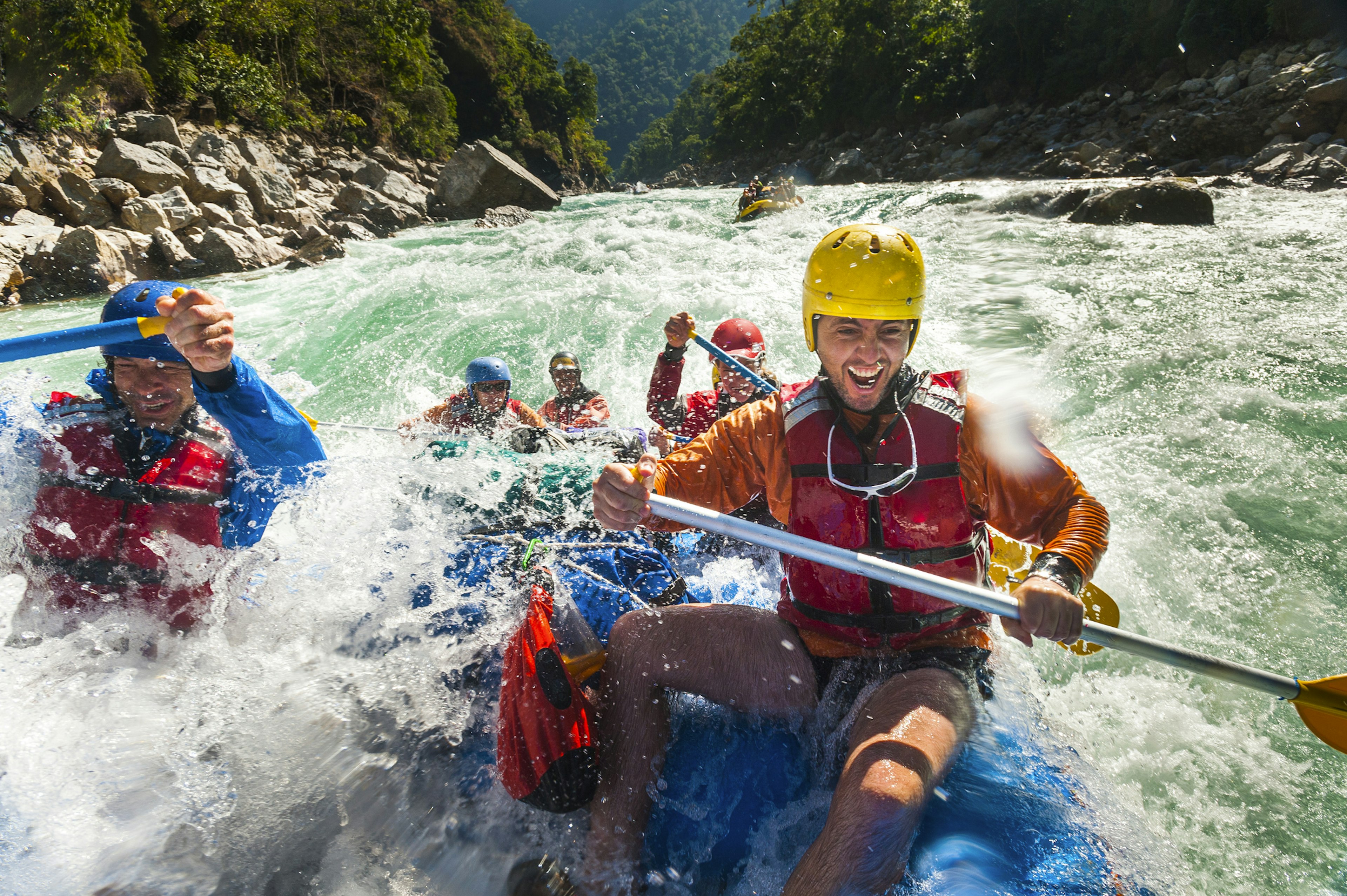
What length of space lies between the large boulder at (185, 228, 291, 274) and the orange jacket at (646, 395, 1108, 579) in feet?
40.1

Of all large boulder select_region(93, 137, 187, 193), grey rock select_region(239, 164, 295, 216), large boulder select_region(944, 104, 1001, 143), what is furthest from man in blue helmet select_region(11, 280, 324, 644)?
large boulder select_region(944, 104, 1001, 143)

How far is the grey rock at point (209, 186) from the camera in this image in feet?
40.8

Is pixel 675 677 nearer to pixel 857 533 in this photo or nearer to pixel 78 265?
pixel 857 533

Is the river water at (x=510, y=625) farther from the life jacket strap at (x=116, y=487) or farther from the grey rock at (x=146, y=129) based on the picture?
the grey rock at (x=146, y=129)

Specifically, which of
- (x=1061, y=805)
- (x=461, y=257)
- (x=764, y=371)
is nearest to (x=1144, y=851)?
(x=1061, y=805)

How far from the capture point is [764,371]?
16.4 feet

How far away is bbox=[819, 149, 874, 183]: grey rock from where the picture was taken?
1195 inches

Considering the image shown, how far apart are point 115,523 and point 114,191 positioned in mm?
11933

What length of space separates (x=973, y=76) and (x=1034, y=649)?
3515 centimetres

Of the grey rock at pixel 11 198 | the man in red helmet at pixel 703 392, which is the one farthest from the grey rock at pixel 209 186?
the man in red helmet at pixel 703 392

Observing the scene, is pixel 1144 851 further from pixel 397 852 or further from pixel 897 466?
pixel 397 852

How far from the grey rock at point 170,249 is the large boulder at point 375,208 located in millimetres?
6244

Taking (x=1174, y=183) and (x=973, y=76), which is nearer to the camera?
(x=1174, y=183)

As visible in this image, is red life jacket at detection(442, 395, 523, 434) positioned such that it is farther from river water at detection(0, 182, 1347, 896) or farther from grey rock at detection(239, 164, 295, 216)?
grey rock at detection(239, 164, 295, 216)
